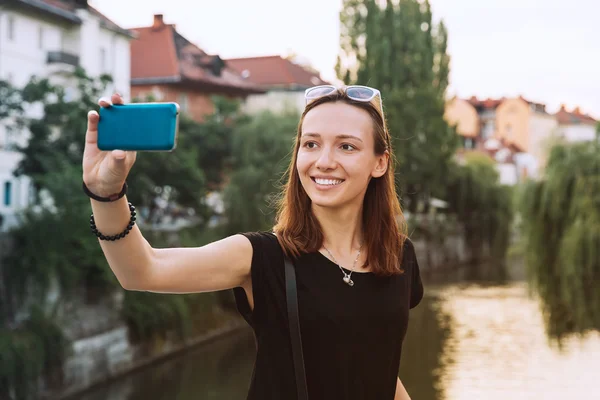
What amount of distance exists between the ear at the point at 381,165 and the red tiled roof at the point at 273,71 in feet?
127

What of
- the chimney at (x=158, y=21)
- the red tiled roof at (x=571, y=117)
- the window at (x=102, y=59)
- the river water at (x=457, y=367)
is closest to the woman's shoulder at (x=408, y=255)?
the river water at (x=457, y=367)

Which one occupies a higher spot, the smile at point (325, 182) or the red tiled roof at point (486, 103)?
the red tiled roof at point (486, 103)

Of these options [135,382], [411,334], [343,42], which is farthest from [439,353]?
[343,42]

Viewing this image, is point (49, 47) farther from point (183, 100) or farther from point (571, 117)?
point (571, 117)

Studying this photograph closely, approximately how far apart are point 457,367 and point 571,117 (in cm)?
5479

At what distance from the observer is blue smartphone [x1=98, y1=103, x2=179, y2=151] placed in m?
1.25

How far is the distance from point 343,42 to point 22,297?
19.2 metres

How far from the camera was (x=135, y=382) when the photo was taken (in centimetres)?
1528

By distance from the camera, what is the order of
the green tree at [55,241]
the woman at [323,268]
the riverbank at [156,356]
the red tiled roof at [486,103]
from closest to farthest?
1. the woman at [323,268]
2. the green tree at [55,241]
3. the riverbank at [156,356]
4. the red tiled roof at [486,103]

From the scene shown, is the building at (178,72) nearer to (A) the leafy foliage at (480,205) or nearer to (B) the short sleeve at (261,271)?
(A) the leafy foliage at (480,205)

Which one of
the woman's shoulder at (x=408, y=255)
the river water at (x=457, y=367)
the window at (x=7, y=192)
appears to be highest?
the woman's shoulder at (x=408, y=255)

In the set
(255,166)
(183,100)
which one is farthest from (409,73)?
(255,166)

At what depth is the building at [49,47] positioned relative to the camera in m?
19.9

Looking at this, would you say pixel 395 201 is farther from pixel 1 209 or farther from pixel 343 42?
pixel 343 42
